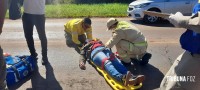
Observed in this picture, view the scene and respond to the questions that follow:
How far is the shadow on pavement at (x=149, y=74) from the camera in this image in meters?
5.73

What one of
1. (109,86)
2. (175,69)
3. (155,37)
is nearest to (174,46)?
(155,37)

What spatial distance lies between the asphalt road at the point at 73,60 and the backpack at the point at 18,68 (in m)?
0.12

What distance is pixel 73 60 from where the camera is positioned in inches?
284

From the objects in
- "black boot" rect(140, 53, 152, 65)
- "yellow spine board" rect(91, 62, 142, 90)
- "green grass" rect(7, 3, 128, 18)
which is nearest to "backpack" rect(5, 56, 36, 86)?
"yellow spine board" rect(91, 62, 142, 90)

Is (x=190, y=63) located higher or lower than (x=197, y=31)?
lower

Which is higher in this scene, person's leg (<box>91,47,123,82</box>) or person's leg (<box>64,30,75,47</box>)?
person's leg (<box>91,47,123,82</box>)

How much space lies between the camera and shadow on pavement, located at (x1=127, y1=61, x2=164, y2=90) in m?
5.73

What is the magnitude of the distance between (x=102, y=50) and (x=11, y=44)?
3.39m

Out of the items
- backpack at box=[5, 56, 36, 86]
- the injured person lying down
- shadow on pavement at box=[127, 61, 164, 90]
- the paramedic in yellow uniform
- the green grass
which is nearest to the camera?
the injured person lying down

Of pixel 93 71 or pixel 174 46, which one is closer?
pixel 93 71

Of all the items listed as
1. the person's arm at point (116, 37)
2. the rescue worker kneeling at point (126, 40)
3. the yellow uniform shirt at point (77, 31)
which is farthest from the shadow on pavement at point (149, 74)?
the yellow uniform shirt at point (77, 31)

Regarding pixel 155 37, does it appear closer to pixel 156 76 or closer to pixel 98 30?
pixel 98 30

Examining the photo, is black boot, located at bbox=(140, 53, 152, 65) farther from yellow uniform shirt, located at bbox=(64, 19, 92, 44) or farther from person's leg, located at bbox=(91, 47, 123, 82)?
yellow uniform shirt, located at bbox=(64, 19, 92, 44)

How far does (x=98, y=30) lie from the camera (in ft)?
35.5
